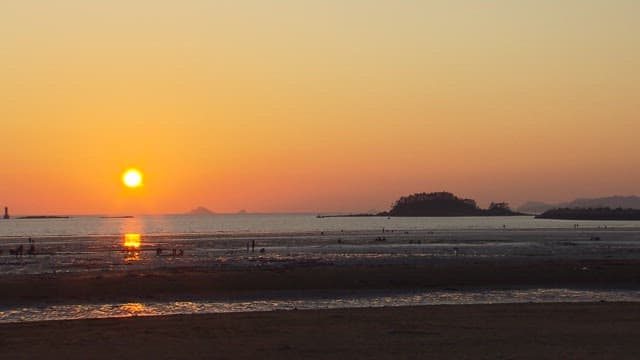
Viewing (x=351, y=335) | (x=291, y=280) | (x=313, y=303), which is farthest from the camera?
(x=291, y=280)

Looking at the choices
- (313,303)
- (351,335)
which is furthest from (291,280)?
(351,335)

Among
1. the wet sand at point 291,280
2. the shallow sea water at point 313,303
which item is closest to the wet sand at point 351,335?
the shallow sea water at point 313,303

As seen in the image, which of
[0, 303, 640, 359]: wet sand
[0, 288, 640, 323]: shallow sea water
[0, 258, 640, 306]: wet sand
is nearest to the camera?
[0, 303, 640, 359]: wet sand

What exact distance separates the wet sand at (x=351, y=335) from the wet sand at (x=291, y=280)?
8604 mm

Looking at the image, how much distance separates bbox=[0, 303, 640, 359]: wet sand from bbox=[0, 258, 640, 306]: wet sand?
8604mm

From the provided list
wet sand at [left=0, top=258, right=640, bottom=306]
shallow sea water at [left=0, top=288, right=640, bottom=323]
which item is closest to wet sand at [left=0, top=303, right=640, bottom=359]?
shallow sea water at [left=0, top=288, right=640, bottom=323]

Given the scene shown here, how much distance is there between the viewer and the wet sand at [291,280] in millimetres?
31984

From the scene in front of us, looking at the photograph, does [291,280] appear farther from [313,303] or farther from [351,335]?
[351,335]

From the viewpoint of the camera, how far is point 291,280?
37.3 metres

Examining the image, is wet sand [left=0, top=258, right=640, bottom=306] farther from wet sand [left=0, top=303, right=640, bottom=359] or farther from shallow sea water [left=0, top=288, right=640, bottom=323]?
wet sand [left=0, top=303, right=640, bottom=359]

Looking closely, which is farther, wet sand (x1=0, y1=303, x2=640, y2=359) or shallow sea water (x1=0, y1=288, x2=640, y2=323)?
shallow sea water (x1=0, y1=288, x2=640, y2=323)

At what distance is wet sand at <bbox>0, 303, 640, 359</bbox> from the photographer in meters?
17.2

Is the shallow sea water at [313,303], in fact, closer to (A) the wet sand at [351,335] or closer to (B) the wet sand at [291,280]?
(B) the wet sand at [291,280]

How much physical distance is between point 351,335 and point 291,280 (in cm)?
1785
